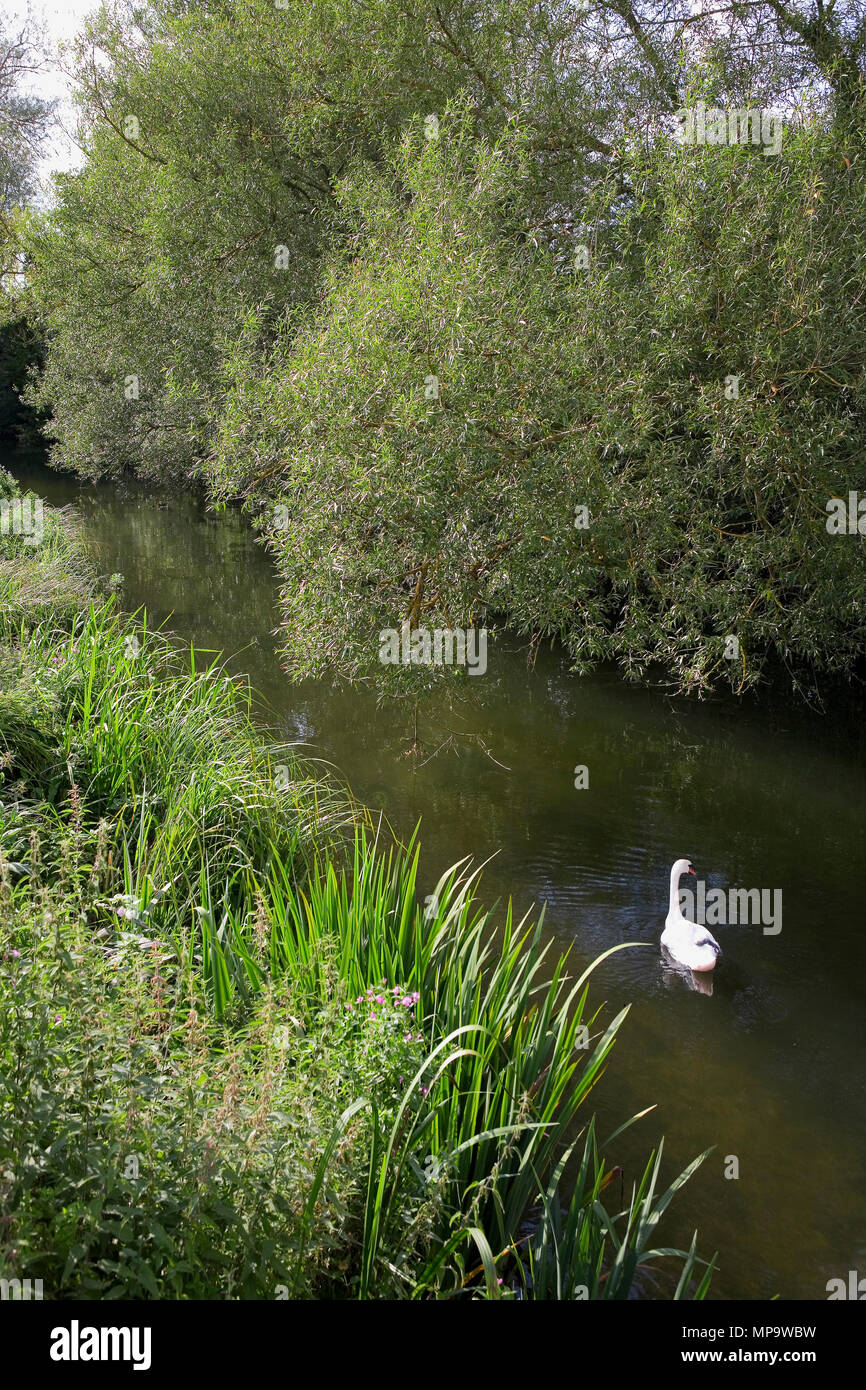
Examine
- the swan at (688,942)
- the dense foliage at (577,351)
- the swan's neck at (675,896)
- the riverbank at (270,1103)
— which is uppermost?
the dense foliage at (577,351)

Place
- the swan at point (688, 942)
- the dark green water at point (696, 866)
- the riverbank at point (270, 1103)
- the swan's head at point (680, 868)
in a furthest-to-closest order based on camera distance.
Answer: the swan's head at point (680, 868), the swan at point (688, 942), the dark green water at point (696, 866), the riverbank at point (270, 1103)

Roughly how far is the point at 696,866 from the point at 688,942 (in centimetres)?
178

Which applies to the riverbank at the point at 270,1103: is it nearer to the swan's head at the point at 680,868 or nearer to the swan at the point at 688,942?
the swan at the point at 688,942

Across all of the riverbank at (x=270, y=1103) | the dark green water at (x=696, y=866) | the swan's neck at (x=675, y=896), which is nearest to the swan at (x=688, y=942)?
the swan's neck at (x=675, y=896)

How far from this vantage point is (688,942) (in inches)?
251

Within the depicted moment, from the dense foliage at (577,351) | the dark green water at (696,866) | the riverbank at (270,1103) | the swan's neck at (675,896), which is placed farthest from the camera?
the dense foliage at (577,351)

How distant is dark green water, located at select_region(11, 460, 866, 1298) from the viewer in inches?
185

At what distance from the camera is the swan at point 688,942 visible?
20.6 ft

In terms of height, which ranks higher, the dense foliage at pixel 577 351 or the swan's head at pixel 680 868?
the dense foliage at pixel 577 351

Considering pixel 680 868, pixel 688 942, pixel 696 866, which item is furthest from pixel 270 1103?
pixel 696 866

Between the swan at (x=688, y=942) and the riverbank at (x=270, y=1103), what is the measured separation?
3.23ft
